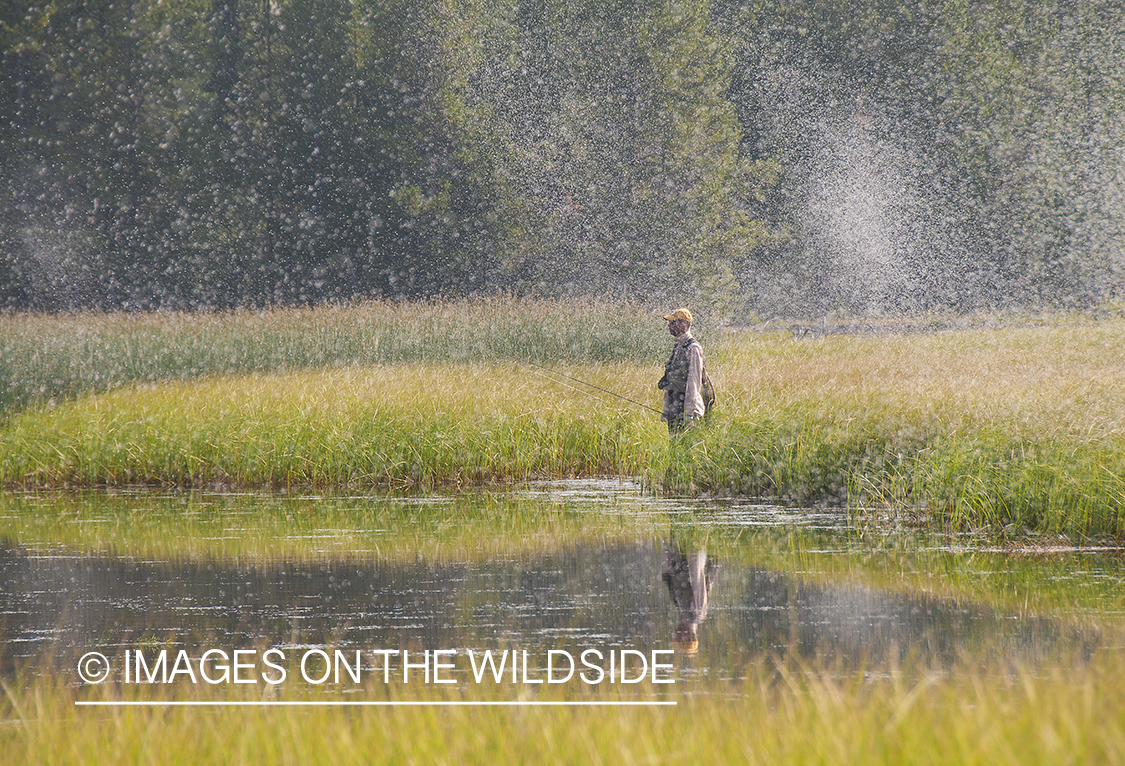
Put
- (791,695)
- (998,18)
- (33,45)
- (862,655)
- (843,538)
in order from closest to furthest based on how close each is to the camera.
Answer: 1. (791,695)
2. (862,655)
3. (843,538)
4. (33,45)
5. (998,18)

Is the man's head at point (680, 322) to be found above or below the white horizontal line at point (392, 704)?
above

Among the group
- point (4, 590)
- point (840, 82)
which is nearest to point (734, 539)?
point (4, 590)

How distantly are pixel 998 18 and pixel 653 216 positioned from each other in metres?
14.9

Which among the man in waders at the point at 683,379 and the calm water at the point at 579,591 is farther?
the man in waders at the point at 683,379

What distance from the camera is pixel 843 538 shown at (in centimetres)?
1040

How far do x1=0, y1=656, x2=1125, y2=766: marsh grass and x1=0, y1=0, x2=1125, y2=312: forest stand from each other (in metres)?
30.9

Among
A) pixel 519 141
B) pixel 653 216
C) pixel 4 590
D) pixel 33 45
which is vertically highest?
pixel 33 45

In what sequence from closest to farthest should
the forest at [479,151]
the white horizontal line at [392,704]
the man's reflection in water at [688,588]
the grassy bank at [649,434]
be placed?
1. the white horizontal line at [392,704]
2. the man's reflection in water at [688,588]
3. the grassy bank at [649,434]
4. the forest at [479,151]

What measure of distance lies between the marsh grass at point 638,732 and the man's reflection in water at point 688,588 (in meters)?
1.69

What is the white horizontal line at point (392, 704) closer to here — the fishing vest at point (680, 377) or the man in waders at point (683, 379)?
the man in waders at point (683, 379)

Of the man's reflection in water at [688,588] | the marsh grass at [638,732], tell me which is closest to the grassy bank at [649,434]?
the man's reflection in water at [688,588]

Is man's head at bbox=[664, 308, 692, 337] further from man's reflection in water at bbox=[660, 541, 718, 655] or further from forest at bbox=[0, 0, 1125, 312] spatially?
forest at bbox=[0, 0, 1125, 312]

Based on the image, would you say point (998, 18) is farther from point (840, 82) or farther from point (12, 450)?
point (12, 450)

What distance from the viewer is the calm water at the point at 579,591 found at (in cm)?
706
